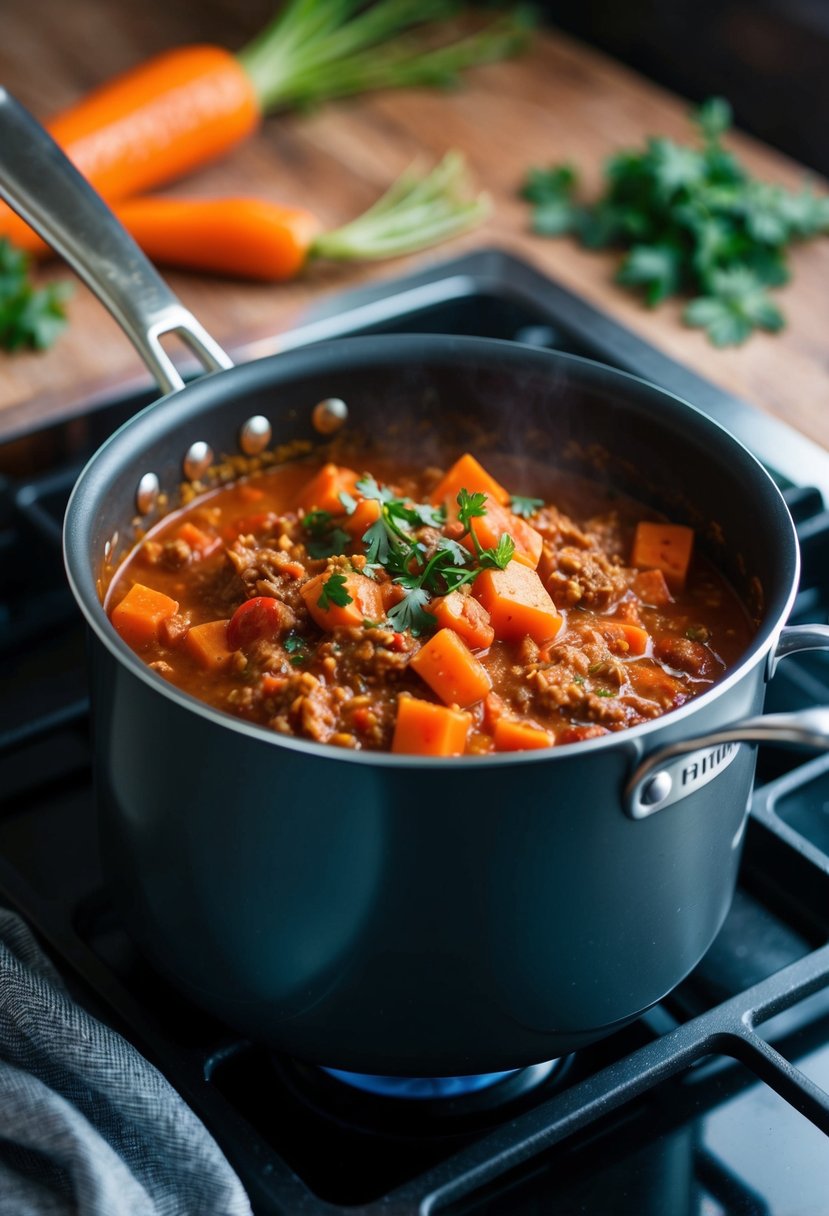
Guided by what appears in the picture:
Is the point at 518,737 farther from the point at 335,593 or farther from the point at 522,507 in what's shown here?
the point at 522,507

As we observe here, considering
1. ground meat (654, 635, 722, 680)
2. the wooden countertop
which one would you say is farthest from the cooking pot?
the wooden countertop

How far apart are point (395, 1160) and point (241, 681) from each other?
1.59 feet

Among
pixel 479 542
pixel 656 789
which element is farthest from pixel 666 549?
pixel 656 789

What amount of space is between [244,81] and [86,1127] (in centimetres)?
212

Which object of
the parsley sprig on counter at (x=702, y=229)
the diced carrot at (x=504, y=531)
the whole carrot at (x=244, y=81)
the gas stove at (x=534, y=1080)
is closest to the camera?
the gas stove at (x=534, y=1080)

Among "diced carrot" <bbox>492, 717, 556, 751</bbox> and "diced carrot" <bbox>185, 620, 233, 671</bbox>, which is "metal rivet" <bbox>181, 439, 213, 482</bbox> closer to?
"diced carrot" <bbox>185, 620, 233, 671</bbox>

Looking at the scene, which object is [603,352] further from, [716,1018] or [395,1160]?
[395,1160]

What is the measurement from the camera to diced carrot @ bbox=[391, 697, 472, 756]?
128cm

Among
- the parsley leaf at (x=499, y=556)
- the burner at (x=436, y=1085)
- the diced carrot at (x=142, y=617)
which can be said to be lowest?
the burner at (x=436, y=1085)

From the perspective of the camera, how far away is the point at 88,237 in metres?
1.59

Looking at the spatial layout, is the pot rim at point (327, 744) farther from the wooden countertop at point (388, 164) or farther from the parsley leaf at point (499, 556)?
the wooden countertop at point (388, 164)

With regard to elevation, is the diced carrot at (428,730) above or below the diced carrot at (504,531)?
above

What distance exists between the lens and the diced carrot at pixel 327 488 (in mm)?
1672

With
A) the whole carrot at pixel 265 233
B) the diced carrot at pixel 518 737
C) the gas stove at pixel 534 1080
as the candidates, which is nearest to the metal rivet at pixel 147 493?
the gas stove at pixel 534 1080
